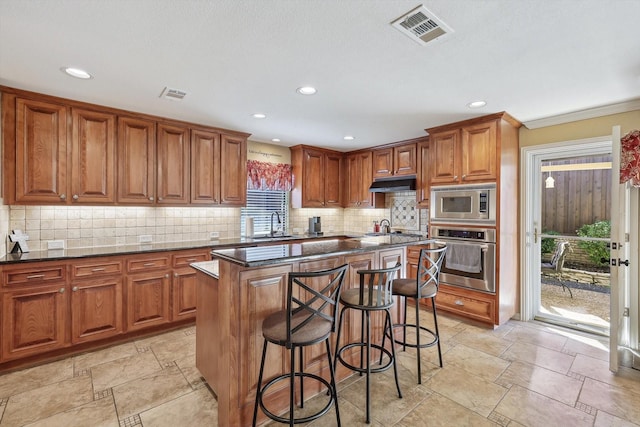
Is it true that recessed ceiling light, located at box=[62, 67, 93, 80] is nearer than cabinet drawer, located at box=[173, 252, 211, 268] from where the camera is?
Yes

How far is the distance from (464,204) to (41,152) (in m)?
4.55

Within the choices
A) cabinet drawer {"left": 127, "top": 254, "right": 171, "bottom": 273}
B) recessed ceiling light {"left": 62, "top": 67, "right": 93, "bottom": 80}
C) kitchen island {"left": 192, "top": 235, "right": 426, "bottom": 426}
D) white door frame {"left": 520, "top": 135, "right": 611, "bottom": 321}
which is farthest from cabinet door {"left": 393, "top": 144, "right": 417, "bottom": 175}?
recessed ceiling light {"left": 62, "top": 67, "right": 93, "bottom": 80}

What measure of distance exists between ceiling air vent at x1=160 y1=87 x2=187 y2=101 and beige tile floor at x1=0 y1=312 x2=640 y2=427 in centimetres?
247

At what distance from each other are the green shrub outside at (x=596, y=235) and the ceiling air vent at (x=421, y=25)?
3.36m

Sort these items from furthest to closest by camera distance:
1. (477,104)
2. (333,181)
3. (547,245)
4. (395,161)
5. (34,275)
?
(333,181) < (395,161) < (547,245) < (477,104) < (34,275)

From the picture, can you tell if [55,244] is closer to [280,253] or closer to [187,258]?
[187,258]

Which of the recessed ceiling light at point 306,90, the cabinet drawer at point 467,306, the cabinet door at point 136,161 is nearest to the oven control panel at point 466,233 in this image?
the cabinet drawer at point 467,306

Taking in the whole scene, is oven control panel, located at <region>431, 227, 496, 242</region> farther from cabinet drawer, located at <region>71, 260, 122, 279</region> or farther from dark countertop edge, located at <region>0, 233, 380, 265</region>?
cabinet drawer, located at <region>71, 260, 122, 279</region>

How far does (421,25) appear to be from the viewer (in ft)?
5.88

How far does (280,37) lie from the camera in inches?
75.4

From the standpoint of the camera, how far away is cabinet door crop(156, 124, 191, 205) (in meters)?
3.62

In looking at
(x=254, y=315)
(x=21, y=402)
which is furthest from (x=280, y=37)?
(x=21, y=402)

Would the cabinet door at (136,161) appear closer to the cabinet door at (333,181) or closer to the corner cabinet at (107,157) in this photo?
the corner cabinet at (107,157)

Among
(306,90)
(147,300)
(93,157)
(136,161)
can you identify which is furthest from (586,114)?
(93,157)
